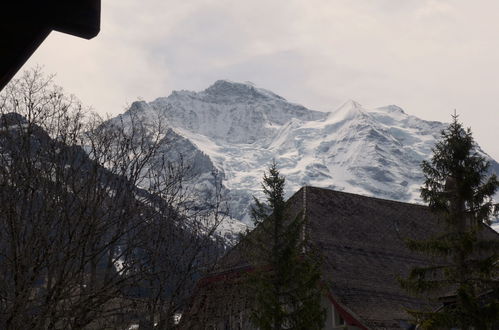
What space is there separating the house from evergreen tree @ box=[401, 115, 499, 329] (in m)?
2.42

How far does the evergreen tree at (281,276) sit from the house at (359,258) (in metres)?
0.63

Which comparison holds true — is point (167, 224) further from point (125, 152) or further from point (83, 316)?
point (83, 316)

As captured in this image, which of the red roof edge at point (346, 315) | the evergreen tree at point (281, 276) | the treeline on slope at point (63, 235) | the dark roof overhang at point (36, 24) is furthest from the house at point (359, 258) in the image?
the dark roof overhang at point (36, 24)

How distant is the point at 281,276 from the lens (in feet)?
90.6

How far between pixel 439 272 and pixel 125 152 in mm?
21608

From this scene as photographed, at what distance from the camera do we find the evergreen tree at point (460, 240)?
75.4ft

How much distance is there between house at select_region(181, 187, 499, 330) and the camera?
31.2m

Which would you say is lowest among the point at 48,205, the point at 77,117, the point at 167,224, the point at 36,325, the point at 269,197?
the point at 36,325

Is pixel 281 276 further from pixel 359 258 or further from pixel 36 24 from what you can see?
pixel 36 24

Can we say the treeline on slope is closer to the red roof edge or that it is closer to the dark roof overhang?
the dark roof overhang

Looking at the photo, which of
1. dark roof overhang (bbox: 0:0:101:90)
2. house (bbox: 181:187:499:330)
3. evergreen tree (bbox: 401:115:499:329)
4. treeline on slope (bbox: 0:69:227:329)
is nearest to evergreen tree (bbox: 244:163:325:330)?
house (bbox: 181:187:499:330)

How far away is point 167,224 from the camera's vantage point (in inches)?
786

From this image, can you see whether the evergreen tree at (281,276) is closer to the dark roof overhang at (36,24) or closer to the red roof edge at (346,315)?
the red roof edge at (346,315)

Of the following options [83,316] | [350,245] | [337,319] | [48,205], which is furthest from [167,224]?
[350,245]
